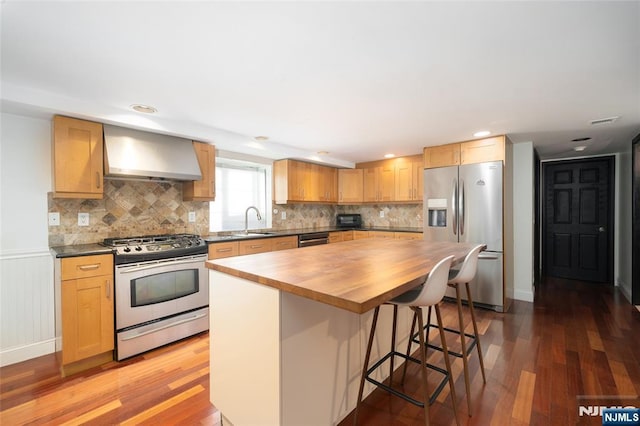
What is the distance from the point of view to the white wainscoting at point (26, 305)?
2418 millimetres

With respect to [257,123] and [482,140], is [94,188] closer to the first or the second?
[257,123]

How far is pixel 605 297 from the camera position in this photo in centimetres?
405

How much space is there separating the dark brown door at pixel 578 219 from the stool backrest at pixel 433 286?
5165 millimetres

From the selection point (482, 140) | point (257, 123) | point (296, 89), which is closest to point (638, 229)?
point (482, 140)

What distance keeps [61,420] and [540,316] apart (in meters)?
4.46

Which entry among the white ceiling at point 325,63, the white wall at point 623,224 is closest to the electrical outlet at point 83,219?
the white ceiling at point 325,63

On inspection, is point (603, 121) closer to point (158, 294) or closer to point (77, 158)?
point (158, 294)

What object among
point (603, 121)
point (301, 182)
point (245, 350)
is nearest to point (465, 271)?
point (245, 350)

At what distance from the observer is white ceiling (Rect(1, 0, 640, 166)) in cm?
138

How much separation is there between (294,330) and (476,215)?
10.5ft

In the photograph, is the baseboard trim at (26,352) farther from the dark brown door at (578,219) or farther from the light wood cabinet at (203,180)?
the dark brown door at (578,219)

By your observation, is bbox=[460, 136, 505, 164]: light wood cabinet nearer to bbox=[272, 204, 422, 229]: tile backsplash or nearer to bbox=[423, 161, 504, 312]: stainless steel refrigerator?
bbox=[423, 161, 504, 312]: stainless steel refrigerator

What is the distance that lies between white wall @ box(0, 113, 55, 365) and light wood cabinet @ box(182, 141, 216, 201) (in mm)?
1218

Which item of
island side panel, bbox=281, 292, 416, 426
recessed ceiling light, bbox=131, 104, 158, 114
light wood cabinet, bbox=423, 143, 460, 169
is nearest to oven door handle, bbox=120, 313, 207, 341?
island side panel, bbox=281, 292, 416, 426
